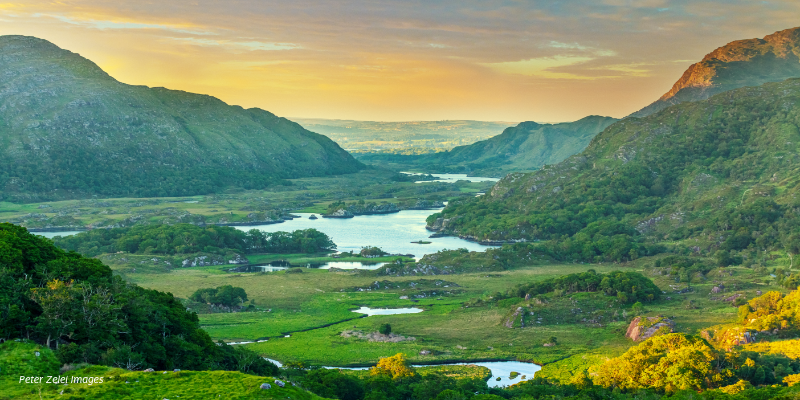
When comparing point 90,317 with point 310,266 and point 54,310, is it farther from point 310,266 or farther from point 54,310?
point 310,266

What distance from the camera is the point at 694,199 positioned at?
540 feet

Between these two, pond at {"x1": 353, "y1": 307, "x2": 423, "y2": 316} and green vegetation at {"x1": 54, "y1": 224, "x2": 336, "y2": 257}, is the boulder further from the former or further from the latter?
green vegetation at {"x1": 54, "y1": 224, "x2": 336, "y2": 257}

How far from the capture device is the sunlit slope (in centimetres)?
14915

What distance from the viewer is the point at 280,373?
173ft

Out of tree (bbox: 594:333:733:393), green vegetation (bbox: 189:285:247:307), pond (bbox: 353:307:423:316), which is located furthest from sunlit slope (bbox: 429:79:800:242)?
green vegetation (bbox: 189:285:247:307)

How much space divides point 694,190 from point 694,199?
6.22 meters

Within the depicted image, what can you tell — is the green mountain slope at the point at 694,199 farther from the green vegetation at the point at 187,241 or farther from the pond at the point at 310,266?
the green vegetation at the point at 187,241

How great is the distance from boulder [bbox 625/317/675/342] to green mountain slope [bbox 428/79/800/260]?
59.2m

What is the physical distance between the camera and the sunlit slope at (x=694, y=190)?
149150 millimetres

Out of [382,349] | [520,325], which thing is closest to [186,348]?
[382,349]

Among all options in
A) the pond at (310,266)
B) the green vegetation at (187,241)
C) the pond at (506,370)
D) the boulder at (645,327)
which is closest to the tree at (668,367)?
the pond at (506,370)

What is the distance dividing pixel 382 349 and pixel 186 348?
94.6ft

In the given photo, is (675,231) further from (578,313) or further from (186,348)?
(186,348)

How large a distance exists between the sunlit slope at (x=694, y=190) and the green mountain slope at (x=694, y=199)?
0.25m
